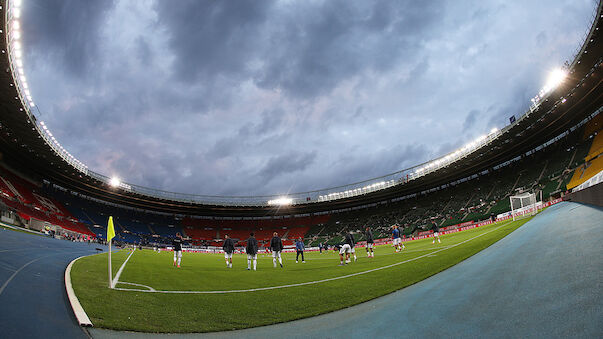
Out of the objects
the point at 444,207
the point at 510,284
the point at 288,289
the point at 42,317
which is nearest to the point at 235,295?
the point at 288,289

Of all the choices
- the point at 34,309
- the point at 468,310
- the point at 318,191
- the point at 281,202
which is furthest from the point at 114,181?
the point at 468,310

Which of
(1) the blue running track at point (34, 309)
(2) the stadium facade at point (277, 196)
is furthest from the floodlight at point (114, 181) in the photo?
(1) the blue running track at point (34, 309)

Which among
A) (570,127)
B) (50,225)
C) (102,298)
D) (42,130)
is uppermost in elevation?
(42,130)

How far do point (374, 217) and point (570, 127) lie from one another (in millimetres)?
34688

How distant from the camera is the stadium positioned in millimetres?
3605

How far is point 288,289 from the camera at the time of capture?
7.46 metres

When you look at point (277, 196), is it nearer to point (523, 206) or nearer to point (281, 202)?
point (281, 202)

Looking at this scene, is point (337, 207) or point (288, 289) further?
point (337, 207)

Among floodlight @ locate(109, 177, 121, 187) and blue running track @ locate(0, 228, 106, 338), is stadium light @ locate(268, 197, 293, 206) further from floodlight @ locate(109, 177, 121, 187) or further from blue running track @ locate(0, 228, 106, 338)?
blue running track @ locate(0, 228, 106, 338)

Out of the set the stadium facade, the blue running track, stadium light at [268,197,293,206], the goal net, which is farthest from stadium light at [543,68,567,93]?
stadium light at [268,197,293,206]

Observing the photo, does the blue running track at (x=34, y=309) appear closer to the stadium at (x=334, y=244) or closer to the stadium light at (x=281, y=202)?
Answer: the stadium at (x=334, y=244)

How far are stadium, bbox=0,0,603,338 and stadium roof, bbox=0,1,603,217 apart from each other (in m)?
0.26

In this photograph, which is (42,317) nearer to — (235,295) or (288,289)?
(235,295)

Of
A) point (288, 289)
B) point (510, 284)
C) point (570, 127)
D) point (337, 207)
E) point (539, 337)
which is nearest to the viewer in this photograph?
point (539, 337)
